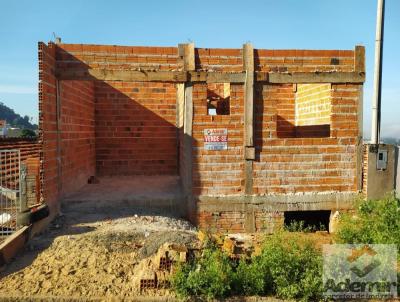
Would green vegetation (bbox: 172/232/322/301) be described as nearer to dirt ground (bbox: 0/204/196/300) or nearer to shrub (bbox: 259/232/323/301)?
shrub (bbox: 259/232/323/301)

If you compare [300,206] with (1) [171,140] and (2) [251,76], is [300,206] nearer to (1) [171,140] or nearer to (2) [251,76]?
(2) [251,76]

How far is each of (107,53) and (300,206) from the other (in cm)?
551

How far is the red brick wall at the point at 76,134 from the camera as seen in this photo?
27.6 ft

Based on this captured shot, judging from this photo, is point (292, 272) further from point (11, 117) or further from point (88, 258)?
point (11, 117)

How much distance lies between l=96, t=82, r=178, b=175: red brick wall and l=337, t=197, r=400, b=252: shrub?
20.5 feet

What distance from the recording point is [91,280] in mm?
5113

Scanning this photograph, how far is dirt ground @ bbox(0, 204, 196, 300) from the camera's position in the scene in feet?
16.0

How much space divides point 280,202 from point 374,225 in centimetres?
203

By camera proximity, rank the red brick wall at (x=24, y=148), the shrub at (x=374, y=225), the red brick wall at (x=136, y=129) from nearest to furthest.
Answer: the shrub at (x=374, y=225)
the red brick wall at (x=24, y=148)
the red brick wall at (x=136, y=129)

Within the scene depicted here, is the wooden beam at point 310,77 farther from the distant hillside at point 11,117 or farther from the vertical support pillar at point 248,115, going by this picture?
the distant hillside at point 11,117

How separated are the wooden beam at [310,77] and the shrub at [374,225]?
110 inches

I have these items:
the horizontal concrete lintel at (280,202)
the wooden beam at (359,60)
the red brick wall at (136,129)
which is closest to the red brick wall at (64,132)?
the red brick wall at (136,129)

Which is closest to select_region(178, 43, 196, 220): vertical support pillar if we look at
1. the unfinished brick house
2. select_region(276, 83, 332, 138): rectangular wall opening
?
the unfinished brick house

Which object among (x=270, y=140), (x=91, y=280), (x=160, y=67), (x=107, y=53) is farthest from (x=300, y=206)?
(x=107, y=53)
